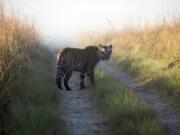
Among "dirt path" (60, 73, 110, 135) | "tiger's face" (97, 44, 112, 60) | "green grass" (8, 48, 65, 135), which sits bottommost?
"dirt path" (60, 73, 110, 135)

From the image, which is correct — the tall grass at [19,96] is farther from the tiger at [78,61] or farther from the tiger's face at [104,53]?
the tiger's face at [104,53]

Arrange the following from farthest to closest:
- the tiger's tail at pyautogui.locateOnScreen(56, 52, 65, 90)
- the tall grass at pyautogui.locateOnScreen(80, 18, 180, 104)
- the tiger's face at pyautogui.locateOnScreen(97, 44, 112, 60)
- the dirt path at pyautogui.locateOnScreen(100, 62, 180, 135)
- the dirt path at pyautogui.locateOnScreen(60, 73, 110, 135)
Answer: the tiger's face at pyautogui.locateOnScreen(97, 44, 112, 60)
the tiger's tail at pyautogui.locateOnScreen(56, 52, 65, 90)
the tall grass at pyautogui.locateOnScreen(80, 18, 180, 104)
the dirt path at pyautogui.locateOnScreen(100, 62, 180, 135)
the dirt path at pyautogui.locateOnScreen(60, 73, 110, 135)

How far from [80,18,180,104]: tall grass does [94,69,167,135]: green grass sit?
4.30 feet

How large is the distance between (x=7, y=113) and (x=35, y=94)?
2045 millimetres

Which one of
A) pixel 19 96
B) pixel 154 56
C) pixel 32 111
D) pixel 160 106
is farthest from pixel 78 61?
pixel 32 111

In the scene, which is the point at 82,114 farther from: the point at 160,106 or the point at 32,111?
the point at 160,106

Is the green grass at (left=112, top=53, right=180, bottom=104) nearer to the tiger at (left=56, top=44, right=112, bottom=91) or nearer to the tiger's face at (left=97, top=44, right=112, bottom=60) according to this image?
the tiger's face at (left=97, top=44, right=112, bottom=60)

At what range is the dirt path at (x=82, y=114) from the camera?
7926 millimetres

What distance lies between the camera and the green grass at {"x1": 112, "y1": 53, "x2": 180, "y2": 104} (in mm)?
10648

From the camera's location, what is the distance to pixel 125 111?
8188 millimetres

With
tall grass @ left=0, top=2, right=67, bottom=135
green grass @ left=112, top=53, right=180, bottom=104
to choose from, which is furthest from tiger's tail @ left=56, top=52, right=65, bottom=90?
green grass @ left=112, top=53, right=180, bottom=104

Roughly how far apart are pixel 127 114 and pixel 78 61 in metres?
5.16

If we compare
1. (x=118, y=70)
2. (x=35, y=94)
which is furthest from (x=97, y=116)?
(x=118, y=70)

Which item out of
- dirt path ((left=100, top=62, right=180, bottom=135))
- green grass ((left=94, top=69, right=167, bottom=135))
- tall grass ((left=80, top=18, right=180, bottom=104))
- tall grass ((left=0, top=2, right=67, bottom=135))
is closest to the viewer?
green grass ((left=94, top=69, right=167, bottom=135))
